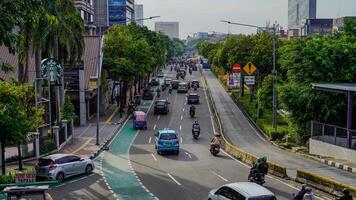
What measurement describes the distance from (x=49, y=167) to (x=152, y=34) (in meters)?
81.2

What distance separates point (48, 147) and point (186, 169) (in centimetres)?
1152

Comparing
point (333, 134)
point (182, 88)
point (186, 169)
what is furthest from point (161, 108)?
point (186, 169)

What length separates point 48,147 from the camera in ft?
127

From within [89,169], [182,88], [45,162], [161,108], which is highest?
[182,88]

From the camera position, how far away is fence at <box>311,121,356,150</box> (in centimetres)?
3447

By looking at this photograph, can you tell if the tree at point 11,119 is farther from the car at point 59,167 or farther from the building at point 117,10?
the building at point 117,10

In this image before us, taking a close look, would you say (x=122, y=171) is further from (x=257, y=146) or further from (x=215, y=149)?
(x=257, y=146)

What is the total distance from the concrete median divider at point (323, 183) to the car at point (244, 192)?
607 centimetres

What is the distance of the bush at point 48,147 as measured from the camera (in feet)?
124

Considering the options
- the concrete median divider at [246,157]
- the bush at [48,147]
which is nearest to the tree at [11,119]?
the bush at [48,147]

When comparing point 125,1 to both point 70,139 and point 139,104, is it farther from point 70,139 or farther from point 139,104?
point 70,139

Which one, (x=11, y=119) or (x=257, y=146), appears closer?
(x=11, y=119)

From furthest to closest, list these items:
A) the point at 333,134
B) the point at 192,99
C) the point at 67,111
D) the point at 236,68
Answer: the point at 192,99 < the point at 236,68 < the point at 67,111 < the point at 333,134

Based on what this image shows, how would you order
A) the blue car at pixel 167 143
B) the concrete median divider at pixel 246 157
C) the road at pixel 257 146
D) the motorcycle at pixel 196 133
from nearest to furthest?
the concrete median divider at pixel 246 157 < the road at pixel 257 146 < the blue car at pixel 167 143 < the motorcycle at pixel 196 133
